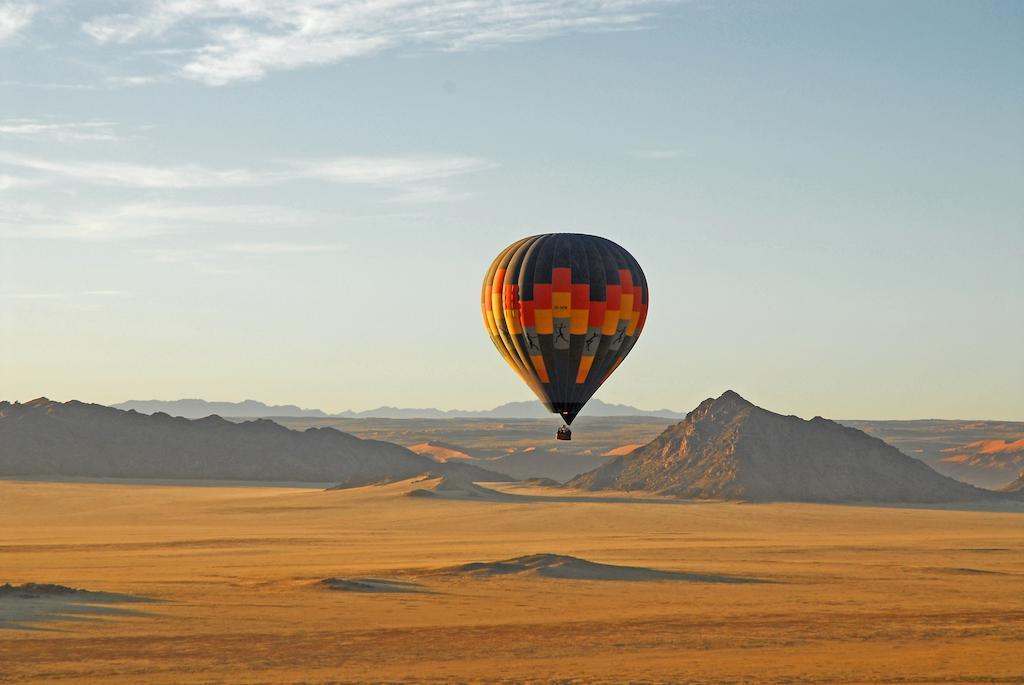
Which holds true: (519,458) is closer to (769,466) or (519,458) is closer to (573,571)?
(769,466)

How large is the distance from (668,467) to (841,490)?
11652 millimetres

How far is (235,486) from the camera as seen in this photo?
115m

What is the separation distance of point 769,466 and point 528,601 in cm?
5489

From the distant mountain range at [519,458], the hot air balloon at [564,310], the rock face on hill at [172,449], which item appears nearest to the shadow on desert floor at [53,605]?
the hot air balloon at [564,310]

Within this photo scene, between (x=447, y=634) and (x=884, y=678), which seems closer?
(x=884, y=678)

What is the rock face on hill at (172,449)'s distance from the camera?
5084 inches

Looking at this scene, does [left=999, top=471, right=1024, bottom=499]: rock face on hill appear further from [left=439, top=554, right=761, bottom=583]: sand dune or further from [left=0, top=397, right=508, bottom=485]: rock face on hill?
[left=439, top=554, right=761, bottom=583]: sand dune

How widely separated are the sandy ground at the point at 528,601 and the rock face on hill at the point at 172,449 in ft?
178

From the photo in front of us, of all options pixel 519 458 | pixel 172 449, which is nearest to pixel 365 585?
pixel 172 449

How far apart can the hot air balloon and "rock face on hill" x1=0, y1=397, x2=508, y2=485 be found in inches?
3030

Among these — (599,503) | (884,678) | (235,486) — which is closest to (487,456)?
(235,486)

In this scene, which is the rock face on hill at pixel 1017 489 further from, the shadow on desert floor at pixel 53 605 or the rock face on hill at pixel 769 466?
the shadow on desert floor at pixel 53 605

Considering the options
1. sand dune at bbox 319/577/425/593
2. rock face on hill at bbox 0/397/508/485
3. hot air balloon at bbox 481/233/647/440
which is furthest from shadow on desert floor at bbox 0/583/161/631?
rock face on hill at bbox 0/397/508/485

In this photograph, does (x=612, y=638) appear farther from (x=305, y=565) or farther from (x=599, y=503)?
(x=599, y=503)
